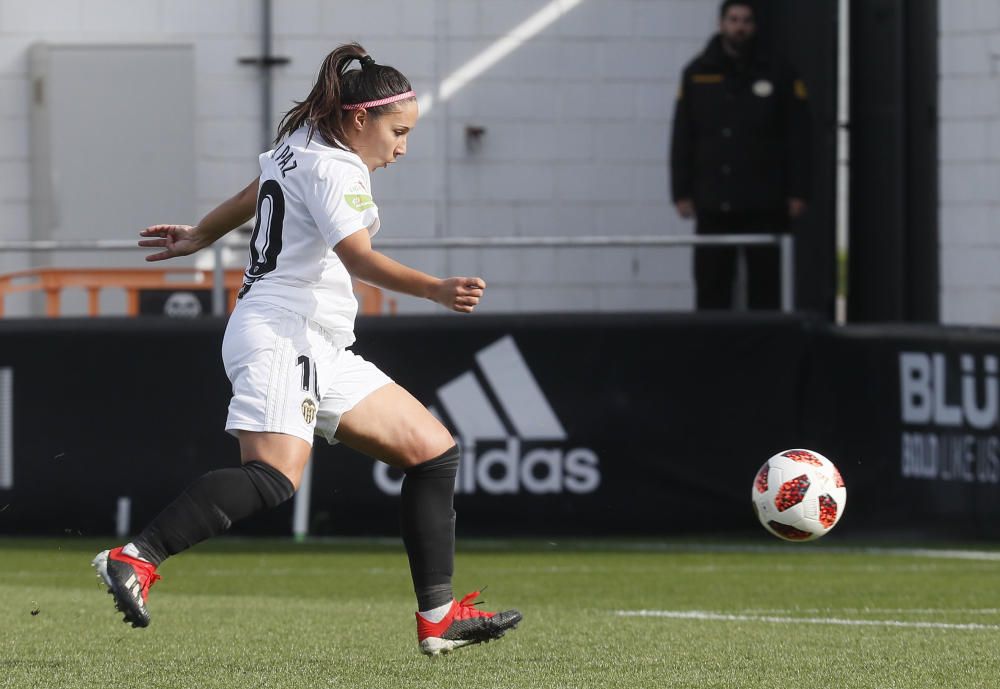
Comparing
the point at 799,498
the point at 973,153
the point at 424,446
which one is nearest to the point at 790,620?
the point at 799,498

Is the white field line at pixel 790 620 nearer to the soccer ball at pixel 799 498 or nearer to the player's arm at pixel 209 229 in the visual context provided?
the soccer ball at pixel 799 498

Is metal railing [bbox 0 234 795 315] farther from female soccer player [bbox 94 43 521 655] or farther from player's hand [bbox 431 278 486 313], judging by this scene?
player's hand [bbox 431 278 486 313]

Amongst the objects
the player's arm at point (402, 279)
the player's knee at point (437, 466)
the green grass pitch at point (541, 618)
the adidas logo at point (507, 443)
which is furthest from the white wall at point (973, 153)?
the player's arm at point (402, 279)

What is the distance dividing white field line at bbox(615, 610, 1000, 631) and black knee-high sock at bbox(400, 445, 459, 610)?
1717 mm

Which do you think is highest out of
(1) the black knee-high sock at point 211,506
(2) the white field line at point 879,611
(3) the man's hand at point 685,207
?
(3) the man's hand at point 685,207

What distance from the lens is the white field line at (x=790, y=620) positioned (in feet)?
21.1

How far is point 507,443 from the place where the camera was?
10.9 meters

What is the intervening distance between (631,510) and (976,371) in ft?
7.35

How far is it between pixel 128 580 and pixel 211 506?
329mm

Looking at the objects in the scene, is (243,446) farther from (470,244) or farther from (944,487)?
(944,487)

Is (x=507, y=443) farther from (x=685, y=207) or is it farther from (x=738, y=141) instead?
(x=738, y=141)

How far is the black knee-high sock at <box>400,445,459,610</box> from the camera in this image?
211 inches

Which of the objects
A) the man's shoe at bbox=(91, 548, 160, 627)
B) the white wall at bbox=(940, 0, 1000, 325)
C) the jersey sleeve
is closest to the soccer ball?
the jersey sleeve

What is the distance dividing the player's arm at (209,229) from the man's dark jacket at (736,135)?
676cm
